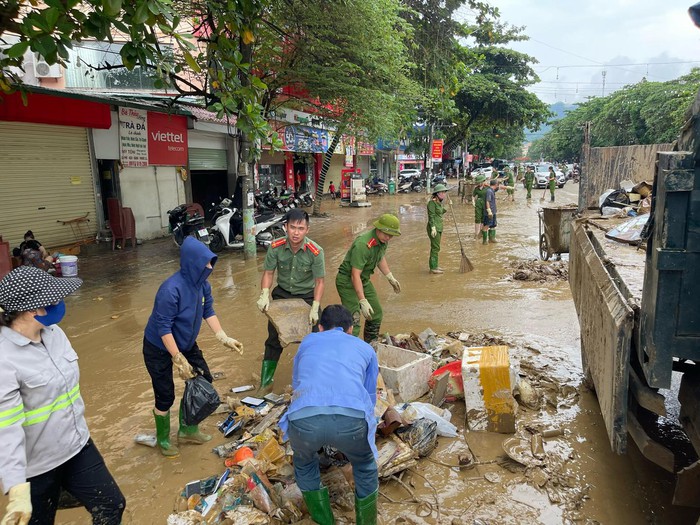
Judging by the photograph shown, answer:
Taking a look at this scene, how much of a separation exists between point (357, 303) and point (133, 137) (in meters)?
9.17

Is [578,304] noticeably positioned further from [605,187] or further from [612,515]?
[605,187]

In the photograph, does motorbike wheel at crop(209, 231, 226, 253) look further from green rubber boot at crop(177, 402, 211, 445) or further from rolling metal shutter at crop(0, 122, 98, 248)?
green rubber boot at crop(177, 402, 211, 445)

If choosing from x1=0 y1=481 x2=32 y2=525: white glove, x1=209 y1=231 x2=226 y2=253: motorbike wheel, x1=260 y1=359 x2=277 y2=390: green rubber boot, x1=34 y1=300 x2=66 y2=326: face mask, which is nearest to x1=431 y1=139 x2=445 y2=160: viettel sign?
x1=209 y1=231 x2=226 y2=253: motorbike wheel

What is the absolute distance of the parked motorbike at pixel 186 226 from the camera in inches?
431

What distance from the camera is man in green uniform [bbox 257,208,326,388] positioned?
456cm

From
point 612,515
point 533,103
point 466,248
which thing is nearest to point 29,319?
point 612,515

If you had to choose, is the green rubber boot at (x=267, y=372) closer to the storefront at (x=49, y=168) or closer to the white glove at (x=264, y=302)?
the white glove at (x=264, y=302)

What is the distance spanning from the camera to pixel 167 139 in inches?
501

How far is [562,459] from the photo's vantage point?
3.54 m

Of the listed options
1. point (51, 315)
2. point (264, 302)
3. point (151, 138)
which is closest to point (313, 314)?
point (264, 302)

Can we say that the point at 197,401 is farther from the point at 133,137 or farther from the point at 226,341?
the point at 133,137

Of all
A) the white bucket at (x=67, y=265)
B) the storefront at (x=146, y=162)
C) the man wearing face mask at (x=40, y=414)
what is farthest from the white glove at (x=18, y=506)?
the storefront at (x=146, y=162)

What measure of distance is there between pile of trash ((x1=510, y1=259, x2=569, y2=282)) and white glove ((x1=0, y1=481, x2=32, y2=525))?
26.3 feet

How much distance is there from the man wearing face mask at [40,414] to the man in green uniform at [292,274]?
2269mm
